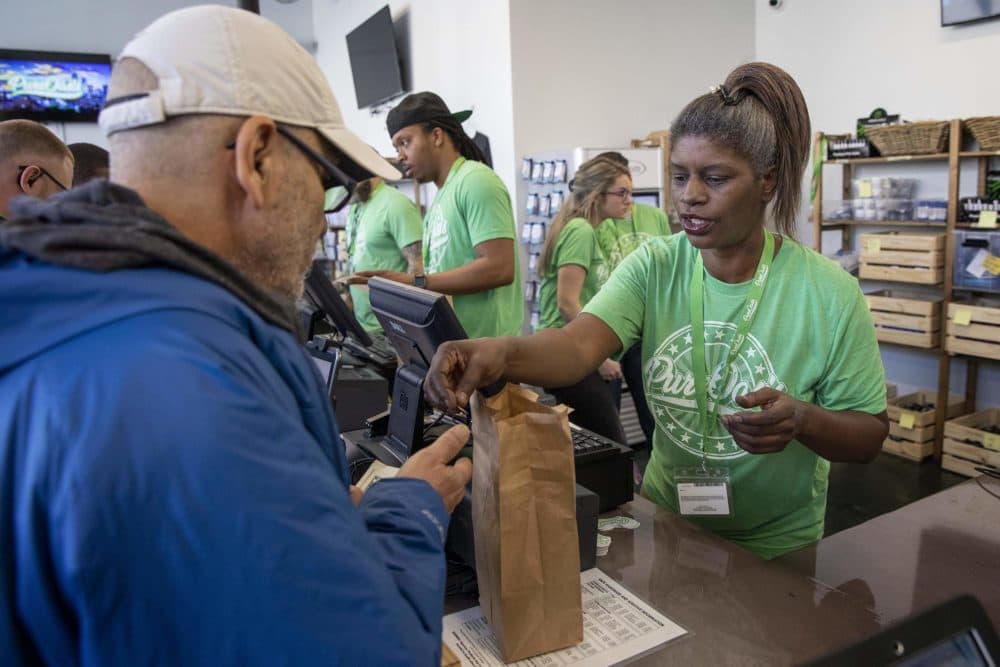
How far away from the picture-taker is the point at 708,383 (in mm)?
1517

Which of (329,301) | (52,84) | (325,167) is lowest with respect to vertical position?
(329,301)

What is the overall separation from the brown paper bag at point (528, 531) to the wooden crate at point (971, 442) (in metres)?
3.55

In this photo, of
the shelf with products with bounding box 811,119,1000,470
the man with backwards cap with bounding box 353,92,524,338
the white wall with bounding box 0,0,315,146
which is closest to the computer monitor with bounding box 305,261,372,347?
the man with backwards cap with bounding box 353,92,524,338

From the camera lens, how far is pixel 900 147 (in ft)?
13.5

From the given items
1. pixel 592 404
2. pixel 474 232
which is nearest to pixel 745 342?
pixel 474 232

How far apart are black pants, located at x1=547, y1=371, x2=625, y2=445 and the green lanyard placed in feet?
4.82

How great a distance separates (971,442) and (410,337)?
11.8 ft

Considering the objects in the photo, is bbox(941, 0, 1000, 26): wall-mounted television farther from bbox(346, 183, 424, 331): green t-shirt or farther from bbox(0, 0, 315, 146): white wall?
bbox(0, 0, 315, 146): white wall

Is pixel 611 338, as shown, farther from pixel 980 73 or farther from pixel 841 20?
pixel 841 20

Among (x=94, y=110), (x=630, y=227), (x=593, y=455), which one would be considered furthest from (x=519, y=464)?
(x=94, y=110)

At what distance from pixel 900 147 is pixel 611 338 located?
3294 mm

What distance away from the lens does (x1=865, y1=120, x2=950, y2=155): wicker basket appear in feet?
12.8

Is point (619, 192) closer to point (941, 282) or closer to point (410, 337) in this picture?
point (941, 282)

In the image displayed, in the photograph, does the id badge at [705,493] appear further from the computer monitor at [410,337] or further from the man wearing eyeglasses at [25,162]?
the man wearing eyeglasses at [25,162]
